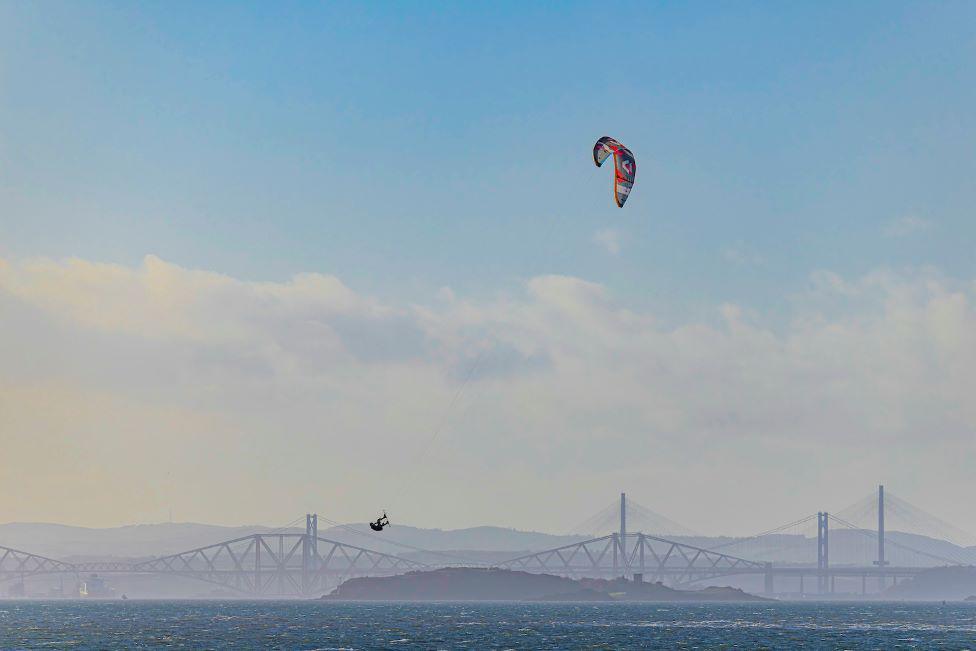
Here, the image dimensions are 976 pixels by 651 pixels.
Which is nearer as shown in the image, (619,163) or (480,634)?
(619,163)

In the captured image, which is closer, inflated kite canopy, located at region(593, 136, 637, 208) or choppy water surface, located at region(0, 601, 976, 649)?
inflated kite canopy, located at region(593, 136, 637, 208)

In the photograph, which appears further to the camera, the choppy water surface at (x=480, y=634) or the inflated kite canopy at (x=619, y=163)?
the choppy water surface at (x=480, y=634)

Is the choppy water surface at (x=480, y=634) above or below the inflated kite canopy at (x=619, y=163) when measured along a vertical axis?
below

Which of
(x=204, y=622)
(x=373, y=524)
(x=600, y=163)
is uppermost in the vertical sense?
(x=600, y=163)

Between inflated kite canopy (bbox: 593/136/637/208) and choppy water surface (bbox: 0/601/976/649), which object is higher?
inflated kite canopy (bbox: 593/136/637/208)

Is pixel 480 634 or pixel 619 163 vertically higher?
pixel 619 163

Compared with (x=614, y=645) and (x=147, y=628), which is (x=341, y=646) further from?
(x=147, y=628)

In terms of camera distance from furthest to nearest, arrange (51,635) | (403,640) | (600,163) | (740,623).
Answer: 1. (740,623)
2. (51,635)
3. (403,640)
4. (600,163)

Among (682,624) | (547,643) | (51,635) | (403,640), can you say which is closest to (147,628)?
(51,635)
